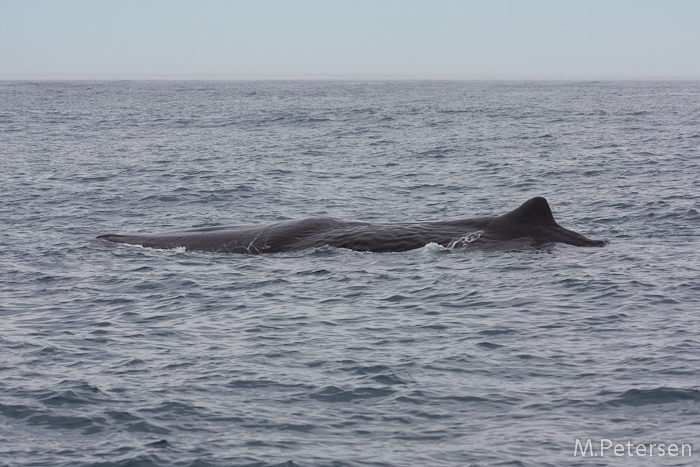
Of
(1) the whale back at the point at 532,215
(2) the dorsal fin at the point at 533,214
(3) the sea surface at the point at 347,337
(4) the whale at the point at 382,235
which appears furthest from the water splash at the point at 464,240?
(2) the dorsal fin at the point at 533,214

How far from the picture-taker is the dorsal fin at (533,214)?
17806mm

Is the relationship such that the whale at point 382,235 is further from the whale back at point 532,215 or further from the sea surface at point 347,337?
the sea surface at point 347,337

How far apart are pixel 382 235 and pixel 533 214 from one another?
11.1 ft

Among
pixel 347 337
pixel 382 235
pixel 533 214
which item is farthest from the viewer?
pixel 382 235

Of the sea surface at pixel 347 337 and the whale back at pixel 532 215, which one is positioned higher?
the whale back at pixel 532 215

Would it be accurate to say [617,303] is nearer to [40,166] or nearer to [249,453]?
[249,453]

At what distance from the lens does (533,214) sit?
18.0m

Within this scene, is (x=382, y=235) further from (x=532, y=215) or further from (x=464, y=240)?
→ (x=532, y=215)

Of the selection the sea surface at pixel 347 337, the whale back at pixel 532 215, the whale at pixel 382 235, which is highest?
the whale back at pixel 532 215

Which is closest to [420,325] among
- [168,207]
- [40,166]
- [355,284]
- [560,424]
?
[355,284]

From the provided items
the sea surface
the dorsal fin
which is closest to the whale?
the dorsal fin

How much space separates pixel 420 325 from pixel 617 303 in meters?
3.60

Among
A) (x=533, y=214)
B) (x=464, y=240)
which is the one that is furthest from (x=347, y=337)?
(x=533, y=214)

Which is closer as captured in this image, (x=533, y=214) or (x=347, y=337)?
(x=347, y=337)
